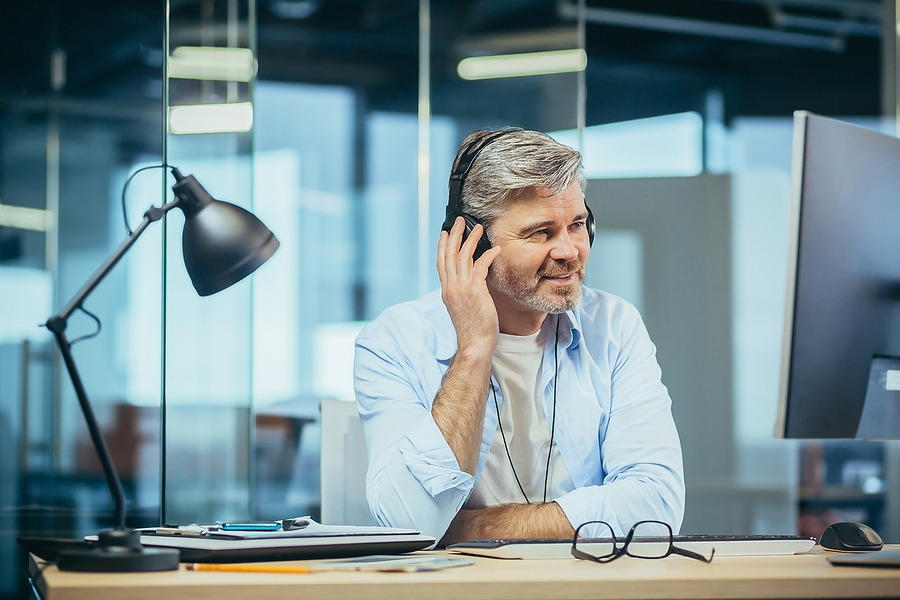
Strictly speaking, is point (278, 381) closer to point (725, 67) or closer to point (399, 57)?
point (399, 57)

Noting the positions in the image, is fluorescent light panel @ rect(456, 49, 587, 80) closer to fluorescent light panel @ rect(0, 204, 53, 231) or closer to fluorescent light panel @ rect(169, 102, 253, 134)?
fluorescent light panel @ rect(169, 102, 253, 134)

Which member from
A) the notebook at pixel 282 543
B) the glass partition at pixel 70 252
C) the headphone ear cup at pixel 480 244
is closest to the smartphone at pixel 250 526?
the notebook at pixel 282 543

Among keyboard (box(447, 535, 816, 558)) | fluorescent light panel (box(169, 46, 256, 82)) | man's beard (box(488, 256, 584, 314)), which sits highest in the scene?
fluorescent light panel (box(169, 46, 256, 82))

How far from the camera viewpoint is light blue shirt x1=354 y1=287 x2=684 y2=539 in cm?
131

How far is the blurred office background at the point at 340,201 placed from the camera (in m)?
3.04

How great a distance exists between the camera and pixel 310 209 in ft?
15.3

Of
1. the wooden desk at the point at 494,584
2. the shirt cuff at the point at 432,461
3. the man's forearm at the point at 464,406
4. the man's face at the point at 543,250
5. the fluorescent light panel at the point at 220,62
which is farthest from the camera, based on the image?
the fluorescent light panel at the point at 220,62

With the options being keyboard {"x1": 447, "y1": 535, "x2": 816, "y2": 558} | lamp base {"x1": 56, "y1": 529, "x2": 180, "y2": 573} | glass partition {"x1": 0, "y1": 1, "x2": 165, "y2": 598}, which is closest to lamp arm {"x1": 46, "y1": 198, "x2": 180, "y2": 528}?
lamp base {"x1": 56, "y1": 529, "x2": 180, "y2": 573}

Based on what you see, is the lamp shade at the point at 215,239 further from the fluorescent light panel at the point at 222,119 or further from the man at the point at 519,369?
the fluorescent light panel at the point at 222,119

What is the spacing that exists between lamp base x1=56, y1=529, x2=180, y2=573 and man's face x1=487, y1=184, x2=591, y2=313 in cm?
91

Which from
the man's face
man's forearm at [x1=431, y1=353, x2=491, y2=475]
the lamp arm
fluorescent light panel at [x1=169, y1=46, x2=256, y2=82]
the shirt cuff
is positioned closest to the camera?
the lamp arm

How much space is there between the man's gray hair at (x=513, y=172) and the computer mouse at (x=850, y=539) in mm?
772

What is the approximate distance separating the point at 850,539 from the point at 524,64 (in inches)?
98.0

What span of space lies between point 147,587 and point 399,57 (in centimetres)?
452
